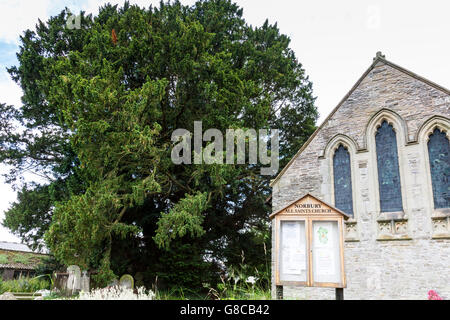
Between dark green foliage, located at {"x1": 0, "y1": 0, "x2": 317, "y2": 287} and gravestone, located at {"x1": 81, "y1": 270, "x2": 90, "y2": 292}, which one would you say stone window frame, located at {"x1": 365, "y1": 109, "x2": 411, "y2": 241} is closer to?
dark green foliage, located at {"x1": 0, "y1": 0, "x2": 317, "y2": 287}

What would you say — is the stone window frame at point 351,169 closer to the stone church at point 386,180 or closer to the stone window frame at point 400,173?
the stone church at point 386,180

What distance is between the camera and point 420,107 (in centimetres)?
1086

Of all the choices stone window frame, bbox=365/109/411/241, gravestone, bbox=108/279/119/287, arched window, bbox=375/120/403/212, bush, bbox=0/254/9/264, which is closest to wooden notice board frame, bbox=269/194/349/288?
stone window frame, bbox=365/109/411/241

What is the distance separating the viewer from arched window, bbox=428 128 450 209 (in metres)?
9.95

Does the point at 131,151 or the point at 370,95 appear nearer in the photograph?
the point at 370,95

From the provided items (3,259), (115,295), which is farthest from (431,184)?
(3,259)

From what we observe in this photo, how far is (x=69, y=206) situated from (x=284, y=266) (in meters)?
9.16

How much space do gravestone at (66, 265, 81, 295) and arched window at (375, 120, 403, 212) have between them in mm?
10824

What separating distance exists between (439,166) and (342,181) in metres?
2.84

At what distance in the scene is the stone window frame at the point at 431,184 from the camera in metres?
9.60

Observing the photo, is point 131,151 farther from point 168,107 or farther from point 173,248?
point 173,248

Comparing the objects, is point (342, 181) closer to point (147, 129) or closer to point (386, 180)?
point (386, 180)

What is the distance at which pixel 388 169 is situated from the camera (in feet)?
36.0
